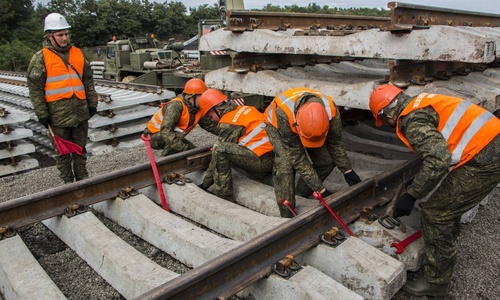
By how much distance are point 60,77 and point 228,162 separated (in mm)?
2184

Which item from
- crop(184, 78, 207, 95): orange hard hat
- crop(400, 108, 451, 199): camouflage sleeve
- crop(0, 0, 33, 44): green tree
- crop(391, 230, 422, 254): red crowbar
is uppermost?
crop(0, 0, 33, 44): green tree

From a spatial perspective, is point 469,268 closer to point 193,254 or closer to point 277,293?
point 277,293

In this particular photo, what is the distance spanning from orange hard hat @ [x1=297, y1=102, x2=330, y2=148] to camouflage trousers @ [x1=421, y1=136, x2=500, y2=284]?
955 millimetres

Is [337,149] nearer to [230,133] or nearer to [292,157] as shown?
[292,157]

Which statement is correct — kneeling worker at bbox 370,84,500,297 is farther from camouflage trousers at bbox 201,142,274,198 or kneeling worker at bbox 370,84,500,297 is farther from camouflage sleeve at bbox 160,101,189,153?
camouflage sleeve at bbox 160,101,189,153

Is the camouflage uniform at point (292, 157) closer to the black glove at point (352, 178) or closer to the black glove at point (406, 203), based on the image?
the black glove at point (352, 178)

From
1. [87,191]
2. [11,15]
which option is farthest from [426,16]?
[11,15]

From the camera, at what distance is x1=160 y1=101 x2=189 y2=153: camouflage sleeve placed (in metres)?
4.95

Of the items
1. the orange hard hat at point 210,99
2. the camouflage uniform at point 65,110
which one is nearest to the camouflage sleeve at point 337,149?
the orange hard hat at point 210,99

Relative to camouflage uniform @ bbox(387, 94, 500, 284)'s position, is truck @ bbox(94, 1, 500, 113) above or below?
above

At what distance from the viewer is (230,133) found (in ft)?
14.5

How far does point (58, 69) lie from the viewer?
4.85 metres

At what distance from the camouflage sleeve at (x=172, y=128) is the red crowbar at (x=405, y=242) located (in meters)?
2.65

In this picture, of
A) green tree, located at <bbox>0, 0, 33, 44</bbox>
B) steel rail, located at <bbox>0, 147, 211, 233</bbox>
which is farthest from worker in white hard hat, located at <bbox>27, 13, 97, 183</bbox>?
green tree, located at <bbox>0, 0, 33, 44</bbox>
